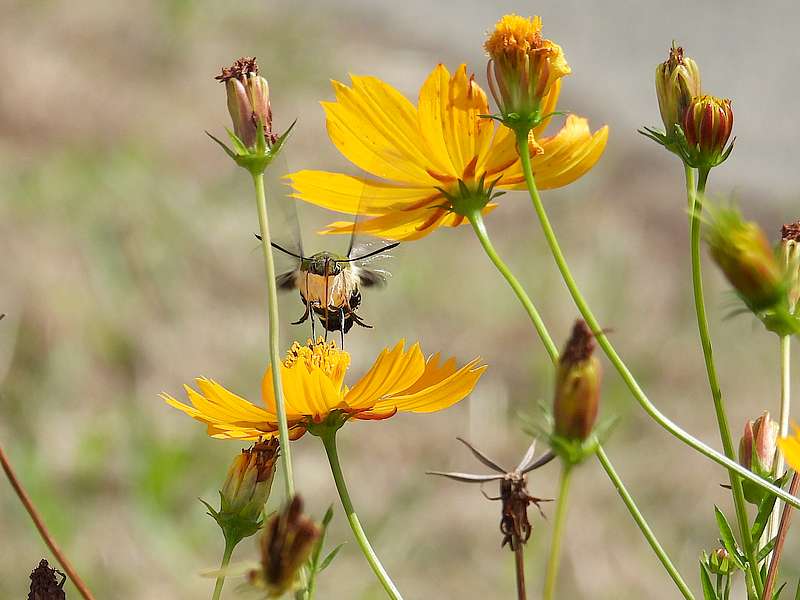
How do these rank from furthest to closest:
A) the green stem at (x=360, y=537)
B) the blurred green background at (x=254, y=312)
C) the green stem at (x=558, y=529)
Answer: the blurred green background at (x=254, y=312)
the green stem at (x=360, y=537)
the green stem at (x=558, y=529)

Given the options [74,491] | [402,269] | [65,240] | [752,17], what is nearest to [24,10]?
[65,240]

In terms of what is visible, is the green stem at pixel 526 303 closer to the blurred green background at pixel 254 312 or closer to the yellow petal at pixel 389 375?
the yellow petal at pixel 389 375

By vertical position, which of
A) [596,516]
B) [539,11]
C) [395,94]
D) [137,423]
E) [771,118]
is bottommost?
[395,94]

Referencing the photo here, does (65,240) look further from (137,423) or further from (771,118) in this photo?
(771,118)

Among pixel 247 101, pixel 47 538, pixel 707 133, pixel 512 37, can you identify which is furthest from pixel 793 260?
pixel 47 538

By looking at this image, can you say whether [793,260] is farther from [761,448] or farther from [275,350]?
[275,350]

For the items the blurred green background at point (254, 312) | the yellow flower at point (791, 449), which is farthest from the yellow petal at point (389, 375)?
the blurred green background at point (254, 312)
